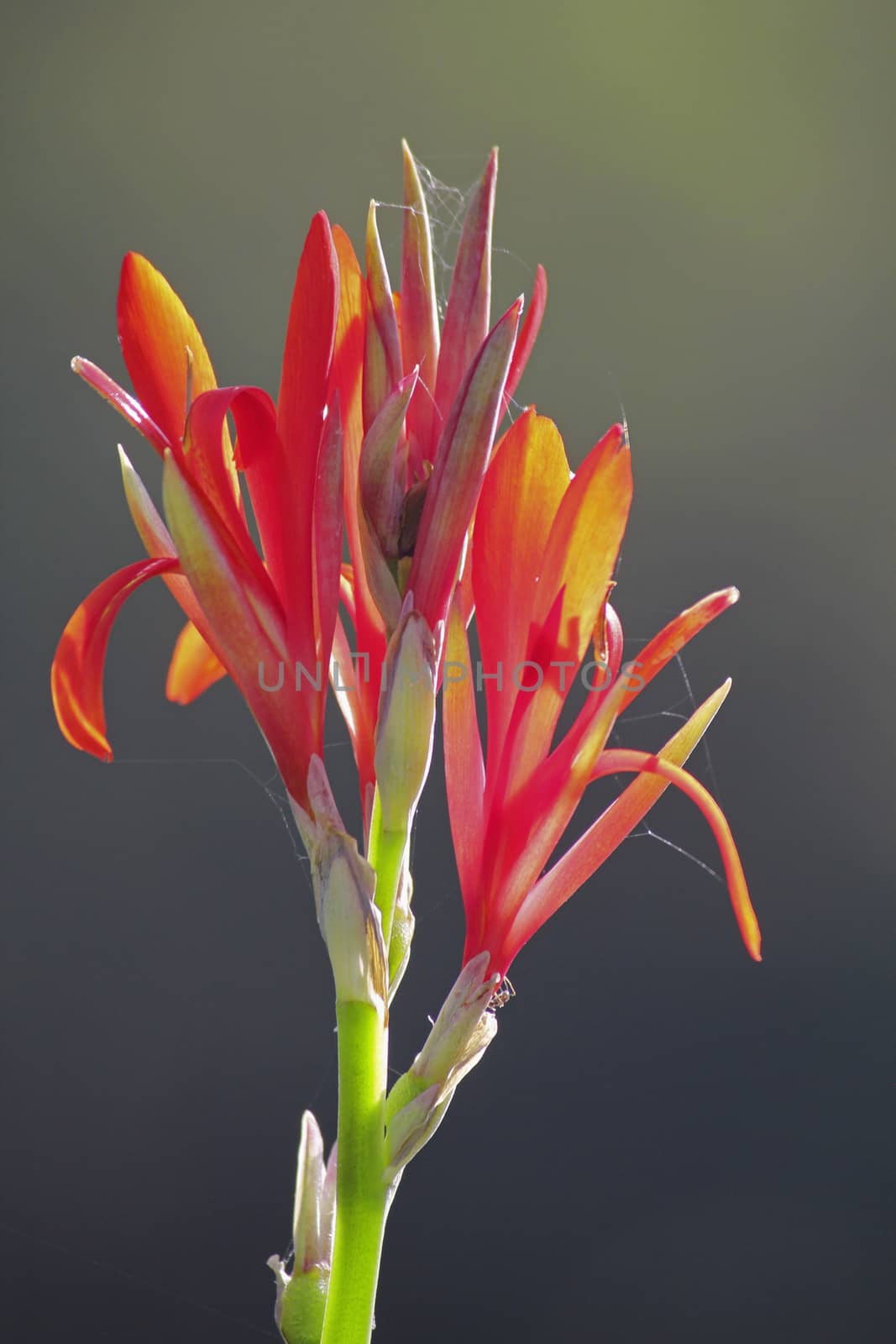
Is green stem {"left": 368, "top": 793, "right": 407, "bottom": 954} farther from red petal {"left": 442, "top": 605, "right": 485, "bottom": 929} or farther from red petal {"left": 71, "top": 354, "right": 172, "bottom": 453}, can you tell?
red petal {"left": 71, "top": 354, "right": 172, "bottom": 453}

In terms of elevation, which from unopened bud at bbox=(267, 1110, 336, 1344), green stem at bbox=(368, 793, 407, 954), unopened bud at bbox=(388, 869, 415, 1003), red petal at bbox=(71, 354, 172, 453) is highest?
red petal at bbox=(71, 354, 172, 453)

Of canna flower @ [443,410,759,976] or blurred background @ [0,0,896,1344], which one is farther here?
blurred background @ [0,0,896,1344]

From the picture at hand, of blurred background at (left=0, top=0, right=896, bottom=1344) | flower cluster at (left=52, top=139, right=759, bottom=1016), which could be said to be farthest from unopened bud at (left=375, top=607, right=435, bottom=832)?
blurred background at (left=0, top=0, right=896, bottom=1344)

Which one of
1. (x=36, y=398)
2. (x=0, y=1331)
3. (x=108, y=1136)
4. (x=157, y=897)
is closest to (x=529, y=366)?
(x=36, y=398)

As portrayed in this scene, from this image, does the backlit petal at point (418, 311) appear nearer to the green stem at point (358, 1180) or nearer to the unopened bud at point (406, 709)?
the unopened bud at point (406, 709)

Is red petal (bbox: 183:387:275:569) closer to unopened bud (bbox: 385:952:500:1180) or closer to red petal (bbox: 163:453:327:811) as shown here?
red petal (bbox: 163:453:327:811)

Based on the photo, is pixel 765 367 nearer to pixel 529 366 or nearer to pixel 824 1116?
pixel 529 366

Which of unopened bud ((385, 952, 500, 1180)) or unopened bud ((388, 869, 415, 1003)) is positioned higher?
unopened bud ((388, 869, 415, 1003))

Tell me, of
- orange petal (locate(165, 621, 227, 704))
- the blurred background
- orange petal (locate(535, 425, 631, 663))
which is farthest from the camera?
the blurred background

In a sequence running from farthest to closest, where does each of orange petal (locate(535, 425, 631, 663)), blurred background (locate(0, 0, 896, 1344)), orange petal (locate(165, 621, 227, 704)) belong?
blurred background (locate(0, 0, 896, 1344)), orange petal (locate(165, 621, 227, 704)), orange petal (locate(535, 425, 631, 663))
